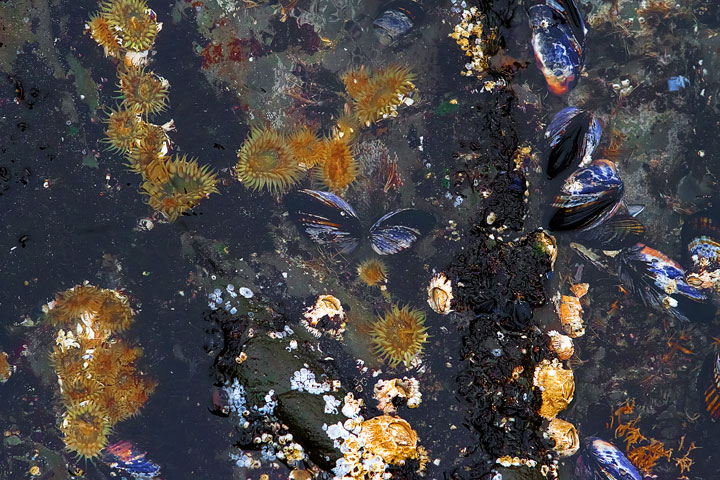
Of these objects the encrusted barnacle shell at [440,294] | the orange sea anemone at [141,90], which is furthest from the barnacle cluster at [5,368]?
the encrusted barnacle shell at [440,294]

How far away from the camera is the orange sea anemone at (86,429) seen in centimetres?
416

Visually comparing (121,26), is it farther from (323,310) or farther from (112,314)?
(323,310)

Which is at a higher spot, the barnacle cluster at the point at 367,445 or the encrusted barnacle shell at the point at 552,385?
the encrusted barnacle shell at the point at 552,385

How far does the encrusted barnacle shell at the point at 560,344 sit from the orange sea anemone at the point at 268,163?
2565mm

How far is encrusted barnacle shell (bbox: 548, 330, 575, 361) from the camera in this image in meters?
4.12

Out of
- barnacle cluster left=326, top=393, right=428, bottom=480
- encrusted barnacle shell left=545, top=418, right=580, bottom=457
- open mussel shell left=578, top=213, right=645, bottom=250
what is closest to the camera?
barnacle cluster left=326, top=393, right=428, bottom=480

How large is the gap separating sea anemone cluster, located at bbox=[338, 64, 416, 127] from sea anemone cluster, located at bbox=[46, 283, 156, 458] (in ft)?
8.57

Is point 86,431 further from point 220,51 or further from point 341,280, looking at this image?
point 220,51

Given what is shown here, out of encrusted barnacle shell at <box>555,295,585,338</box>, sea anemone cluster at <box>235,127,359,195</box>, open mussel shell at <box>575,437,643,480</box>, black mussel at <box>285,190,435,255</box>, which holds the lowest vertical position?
open mussel shell at <box>575,437,643,480</box>

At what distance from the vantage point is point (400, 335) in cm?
414

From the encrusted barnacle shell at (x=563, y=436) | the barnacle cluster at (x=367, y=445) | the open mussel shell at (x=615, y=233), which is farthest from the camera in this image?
the open mussel shell at (x=615, y=233)

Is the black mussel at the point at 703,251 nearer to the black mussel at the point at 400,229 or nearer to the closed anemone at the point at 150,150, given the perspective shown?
the black mussel at the point at 400,229

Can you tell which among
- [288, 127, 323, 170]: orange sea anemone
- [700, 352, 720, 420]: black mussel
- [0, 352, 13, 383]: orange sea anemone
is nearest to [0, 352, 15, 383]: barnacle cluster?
[0, 352, 13, 383]: orange sea anemone

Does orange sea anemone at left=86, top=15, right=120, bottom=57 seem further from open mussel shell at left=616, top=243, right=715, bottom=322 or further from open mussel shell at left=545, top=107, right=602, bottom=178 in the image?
open mussel shell at left=616, top=243, right=715, bottom=322
